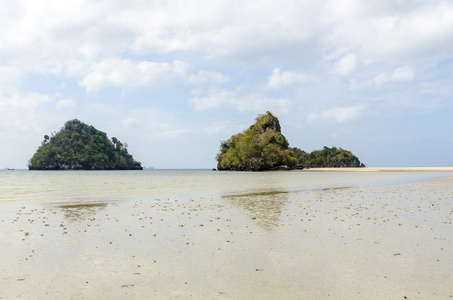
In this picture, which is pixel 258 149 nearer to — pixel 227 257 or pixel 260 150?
pixel 260 150

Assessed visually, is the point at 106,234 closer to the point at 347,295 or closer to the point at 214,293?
the point at 214,293

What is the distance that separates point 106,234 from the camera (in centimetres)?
1138

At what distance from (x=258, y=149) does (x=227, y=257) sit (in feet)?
496

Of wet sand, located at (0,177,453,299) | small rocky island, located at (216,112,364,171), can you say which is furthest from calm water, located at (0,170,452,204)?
small rocky island, located at (216,112,364,171)

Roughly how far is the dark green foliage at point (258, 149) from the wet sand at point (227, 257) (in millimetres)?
141790

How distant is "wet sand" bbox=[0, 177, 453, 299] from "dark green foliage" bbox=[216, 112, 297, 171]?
141790 mm

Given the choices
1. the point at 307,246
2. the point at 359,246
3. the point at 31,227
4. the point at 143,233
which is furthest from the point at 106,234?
the point at 359,246

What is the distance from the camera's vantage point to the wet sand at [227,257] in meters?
6.11

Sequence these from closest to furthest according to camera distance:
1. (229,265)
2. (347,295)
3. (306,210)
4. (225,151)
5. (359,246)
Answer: (347,295), (229,265), (359,246), (306,210), (225,151)

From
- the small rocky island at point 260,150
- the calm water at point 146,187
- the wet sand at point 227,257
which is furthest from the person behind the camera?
the small rocky island at point 260,150

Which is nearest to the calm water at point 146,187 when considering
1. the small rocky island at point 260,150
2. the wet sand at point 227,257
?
the wet sand at point 227,257

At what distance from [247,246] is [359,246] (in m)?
3.17

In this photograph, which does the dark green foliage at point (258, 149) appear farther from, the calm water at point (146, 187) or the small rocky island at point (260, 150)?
the calm water at point (146, 187)

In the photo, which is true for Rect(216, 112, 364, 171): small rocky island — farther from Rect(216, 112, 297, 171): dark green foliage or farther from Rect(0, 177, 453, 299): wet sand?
Rect(0, 177, 453, 299): wet sand
